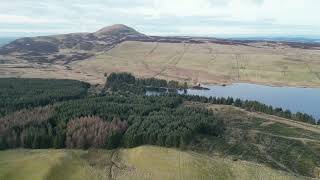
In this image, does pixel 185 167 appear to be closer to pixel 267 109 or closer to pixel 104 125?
pixel 104 125

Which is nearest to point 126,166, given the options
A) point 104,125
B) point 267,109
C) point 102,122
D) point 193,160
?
point 193,160

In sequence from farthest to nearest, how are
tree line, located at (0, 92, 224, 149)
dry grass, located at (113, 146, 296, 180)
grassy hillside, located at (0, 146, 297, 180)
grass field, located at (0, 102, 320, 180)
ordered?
tree line, located at (0, 92, 224, 149) < grass field, located at (0, 102, 320, 180) < dry grass, located at (113, 146, 296, 180) < grassy hillside, located at (0, 146, 297, 180)

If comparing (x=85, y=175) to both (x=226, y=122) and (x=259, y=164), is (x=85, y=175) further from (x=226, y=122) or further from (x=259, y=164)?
(x=226, y=122)

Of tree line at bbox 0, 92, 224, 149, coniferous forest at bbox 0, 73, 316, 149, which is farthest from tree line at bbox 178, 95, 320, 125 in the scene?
tree line at bbox 0, 92, 224, 149

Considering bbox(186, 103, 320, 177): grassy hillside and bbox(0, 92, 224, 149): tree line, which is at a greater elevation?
bbox(0, 92, 224, 149): tree line

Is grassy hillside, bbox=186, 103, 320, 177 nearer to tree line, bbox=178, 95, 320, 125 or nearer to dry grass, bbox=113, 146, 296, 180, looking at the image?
tree line, bbox=178, 95, 320, 125

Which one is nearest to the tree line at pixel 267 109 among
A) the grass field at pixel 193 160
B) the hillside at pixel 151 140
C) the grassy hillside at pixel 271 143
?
the hillside at pixel 151 140

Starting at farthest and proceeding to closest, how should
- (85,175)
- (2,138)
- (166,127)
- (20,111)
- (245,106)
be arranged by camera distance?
(245,106), (20,111), (166,127), (2,138), (85,175)

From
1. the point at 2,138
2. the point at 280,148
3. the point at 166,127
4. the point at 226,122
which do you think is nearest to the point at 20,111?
the point at 2,138
